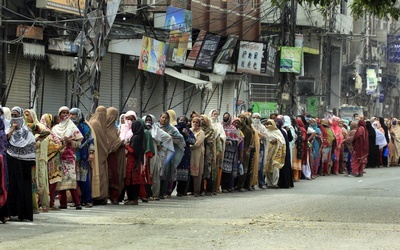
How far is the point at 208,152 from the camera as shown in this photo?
18078 mm

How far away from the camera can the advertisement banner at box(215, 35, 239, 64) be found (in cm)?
3362

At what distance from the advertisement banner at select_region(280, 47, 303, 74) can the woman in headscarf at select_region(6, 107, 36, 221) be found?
19.3 m

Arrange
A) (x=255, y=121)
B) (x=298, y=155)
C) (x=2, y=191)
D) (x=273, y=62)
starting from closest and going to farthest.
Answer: (x=2, y=191), (x=255, y=121), (x=298, y=155), (x=273, y=62)

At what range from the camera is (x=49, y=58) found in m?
23.5

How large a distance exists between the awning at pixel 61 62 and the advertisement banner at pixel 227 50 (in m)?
9.80

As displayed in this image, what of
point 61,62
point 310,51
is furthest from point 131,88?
point 310,51

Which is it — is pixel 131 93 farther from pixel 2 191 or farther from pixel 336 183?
pixel 2 191

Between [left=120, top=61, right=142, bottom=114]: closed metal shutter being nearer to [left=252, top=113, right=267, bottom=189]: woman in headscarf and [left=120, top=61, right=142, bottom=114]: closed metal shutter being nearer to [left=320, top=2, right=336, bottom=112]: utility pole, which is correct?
[left=252, top=113, right=267, bottom=189]: woman in headscarf

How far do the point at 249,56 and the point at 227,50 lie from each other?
154 centimetres

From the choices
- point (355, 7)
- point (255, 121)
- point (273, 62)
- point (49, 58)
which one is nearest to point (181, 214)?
point (355, 7)

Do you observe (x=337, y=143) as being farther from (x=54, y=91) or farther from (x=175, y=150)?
(x=175, y=150)

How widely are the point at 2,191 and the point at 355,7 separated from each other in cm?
649

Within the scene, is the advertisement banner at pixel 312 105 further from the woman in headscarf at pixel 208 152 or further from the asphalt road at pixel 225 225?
the asphalt road at pixel 225 225

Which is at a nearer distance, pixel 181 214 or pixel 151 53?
pixel 181 214
